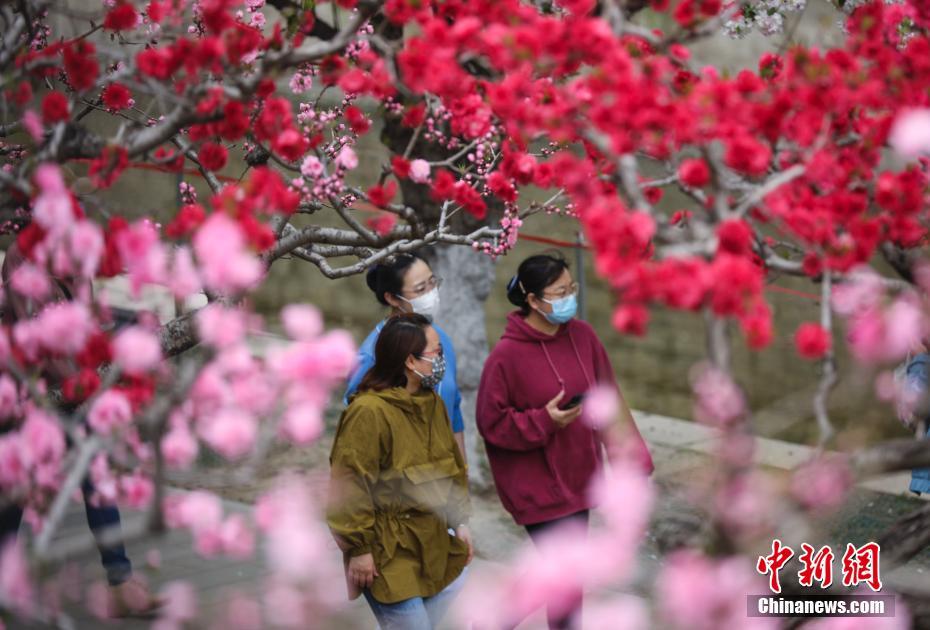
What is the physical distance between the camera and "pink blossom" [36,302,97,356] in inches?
117

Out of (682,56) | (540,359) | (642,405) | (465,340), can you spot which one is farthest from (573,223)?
(682,56)

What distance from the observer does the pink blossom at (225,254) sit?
8.75 ft

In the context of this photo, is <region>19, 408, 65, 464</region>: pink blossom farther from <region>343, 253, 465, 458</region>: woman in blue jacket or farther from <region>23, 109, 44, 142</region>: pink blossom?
<region>343, 253, 465, 458</region>: woman in blue jacket

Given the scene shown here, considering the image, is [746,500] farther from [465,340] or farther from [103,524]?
[465,340]

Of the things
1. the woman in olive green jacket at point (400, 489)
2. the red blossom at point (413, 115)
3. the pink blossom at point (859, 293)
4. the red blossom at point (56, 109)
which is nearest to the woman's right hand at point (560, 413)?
the woman in olive green jacket at point (400, 489)

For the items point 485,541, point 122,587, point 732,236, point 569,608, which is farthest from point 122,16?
point 485,541

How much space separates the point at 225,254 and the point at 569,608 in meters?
2.63

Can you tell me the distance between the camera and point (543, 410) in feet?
16.2

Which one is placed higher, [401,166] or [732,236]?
[732,236]

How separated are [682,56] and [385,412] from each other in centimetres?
176

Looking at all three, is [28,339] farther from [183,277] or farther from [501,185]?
A: [501,185]

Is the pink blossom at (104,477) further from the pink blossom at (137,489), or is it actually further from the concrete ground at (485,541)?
the concrete ground at (485,541)

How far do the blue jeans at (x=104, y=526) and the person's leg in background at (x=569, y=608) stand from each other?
1.76 meters

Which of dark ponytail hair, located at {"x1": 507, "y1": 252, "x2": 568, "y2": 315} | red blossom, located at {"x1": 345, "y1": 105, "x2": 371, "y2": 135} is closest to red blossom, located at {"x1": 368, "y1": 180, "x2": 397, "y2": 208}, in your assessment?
red blossom, located at {"x1": 345, "y1": 105, "x2": 371, "y2": 135}
